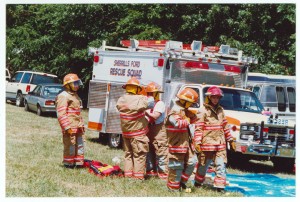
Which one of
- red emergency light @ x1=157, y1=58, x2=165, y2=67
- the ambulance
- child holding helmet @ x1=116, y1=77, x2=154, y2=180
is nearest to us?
child holding helmet @ x1=116, y1=77, x2=154, y2=180

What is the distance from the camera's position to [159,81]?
1034cm

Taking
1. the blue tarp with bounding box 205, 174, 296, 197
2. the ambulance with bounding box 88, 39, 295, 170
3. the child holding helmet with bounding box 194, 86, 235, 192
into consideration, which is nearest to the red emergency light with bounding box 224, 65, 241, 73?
the ambulance with bounding box 88, 39, 295, 170

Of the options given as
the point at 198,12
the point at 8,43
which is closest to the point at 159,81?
the point at 198,12

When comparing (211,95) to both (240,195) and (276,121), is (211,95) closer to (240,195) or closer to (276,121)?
(240,195)

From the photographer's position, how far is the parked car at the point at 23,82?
20547 mm

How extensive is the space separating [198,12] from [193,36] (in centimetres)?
108

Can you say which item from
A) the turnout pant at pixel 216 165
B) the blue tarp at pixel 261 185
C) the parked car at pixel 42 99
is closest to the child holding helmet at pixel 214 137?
the turnout pant at pixel 216 165

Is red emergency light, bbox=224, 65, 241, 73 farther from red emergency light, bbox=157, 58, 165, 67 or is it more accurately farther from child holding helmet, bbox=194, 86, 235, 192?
child holding helmet, bbox=194, 86, 235, 192

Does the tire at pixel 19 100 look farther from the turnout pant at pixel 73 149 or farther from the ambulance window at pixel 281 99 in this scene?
the turnout pant at pixel 73 149

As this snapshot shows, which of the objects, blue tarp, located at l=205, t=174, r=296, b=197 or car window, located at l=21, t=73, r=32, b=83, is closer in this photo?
blue tarp, located at l=205, t=174, r=296, b=197

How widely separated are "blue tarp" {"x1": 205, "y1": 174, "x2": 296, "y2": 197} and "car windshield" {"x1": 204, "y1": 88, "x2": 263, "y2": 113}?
4.94 ft

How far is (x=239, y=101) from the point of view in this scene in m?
10.4

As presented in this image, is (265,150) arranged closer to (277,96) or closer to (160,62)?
(160,62)

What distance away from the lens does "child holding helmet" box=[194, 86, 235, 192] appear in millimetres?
7285
